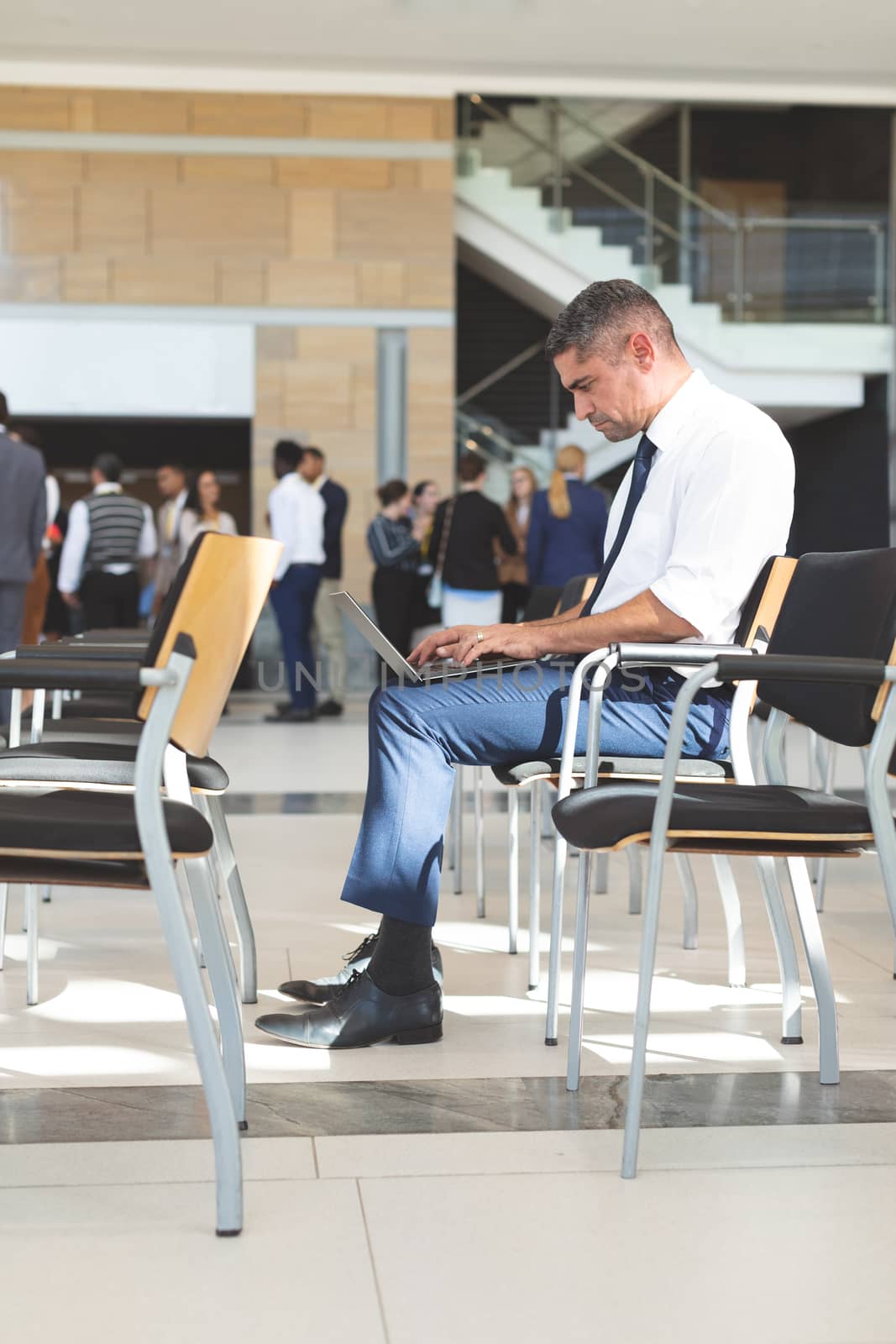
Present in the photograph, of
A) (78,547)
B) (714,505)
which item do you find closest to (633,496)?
(714,505)

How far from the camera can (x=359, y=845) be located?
2213 mm

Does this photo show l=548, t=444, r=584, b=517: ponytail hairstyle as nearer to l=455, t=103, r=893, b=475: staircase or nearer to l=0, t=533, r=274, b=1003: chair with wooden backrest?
l=455, t=103, r=893, b=475: staircase

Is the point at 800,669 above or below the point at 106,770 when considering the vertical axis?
above

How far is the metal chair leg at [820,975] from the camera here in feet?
6.81

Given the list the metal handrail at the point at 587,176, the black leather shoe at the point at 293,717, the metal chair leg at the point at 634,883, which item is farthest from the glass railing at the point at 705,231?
the metal chair leg at the point at 634,883

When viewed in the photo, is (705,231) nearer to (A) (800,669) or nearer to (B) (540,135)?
(B) (540,135)

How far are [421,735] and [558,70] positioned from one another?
29.1 ft

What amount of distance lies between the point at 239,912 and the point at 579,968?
81 centimetres

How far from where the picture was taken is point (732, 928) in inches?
106

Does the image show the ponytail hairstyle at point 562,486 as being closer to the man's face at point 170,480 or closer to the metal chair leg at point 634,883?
the man's face at point 170,480

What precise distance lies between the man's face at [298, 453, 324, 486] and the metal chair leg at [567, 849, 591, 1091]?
20.1 ft

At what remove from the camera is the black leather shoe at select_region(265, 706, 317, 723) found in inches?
316

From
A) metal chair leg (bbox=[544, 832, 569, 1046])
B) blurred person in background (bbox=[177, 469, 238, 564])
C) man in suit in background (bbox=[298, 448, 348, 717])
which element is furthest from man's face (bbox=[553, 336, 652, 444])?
man in suit in background (bbox=[298, 448, 348, 717])

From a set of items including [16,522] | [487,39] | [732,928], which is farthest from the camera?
[487,39]
